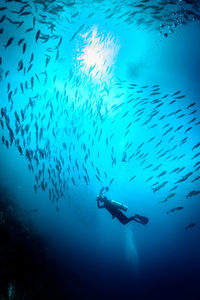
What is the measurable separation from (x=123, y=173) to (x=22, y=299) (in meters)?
27.7

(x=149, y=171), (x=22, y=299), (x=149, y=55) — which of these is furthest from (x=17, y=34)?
(x=149, y=171)

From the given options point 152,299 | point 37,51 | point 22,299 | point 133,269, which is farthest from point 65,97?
point 133,269

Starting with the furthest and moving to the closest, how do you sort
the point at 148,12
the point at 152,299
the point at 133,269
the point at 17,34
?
the point at 133,269 < the point at 152,299 < the point at 17,34 < the point at 148,12

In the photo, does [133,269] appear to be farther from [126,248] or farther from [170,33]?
[170,33]

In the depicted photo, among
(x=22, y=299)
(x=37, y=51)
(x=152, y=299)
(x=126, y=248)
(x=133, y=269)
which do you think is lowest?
(x=152, y=299)

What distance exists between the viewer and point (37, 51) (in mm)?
10914

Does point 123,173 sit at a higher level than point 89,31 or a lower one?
higher

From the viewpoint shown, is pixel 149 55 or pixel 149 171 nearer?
pixel 149 55

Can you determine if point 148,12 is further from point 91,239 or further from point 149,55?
point 91,239

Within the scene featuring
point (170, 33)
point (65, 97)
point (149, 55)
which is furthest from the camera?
point (65, 97)

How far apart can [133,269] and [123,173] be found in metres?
22.9

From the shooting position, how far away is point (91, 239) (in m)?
49.0

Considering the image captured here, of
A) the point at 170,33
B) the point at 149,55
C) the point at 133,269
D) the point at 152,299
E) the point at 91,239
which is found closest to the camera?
the point at 170,33

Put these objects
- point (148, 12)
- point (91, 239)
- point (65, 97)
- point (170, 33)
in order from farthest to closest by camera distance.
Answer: point (91, 239)
point (65, 97)
point (170, 33)
point (148, 12)
